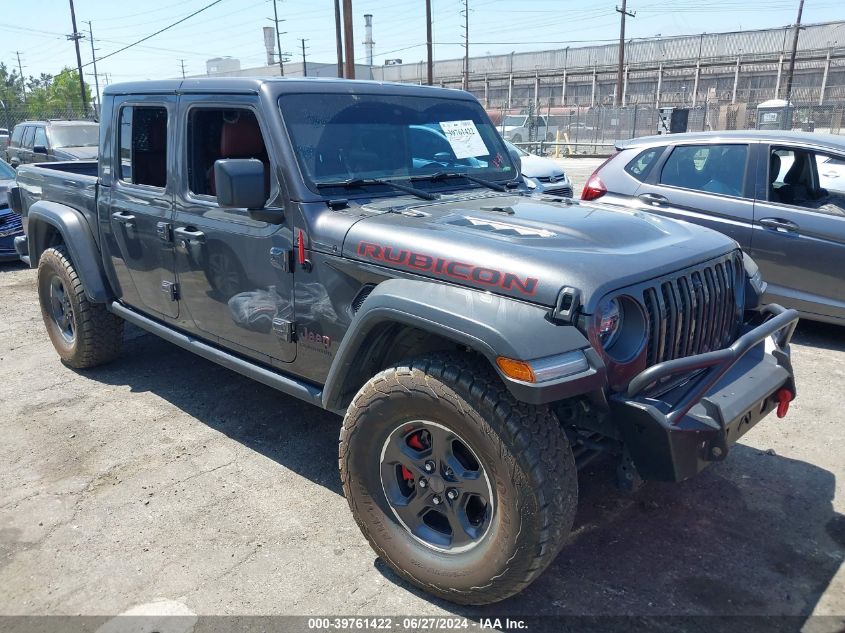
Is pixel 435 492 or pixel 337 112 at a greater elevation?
pixel 337 112

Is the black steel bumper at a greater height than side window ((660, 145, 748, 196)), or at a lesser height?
lesser

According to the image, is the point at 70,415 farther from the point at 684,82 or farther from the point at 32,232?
the point at 684,82

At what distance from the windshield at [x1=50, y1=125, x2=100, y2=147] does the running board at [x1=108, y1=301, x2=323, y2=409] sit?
11022 mm

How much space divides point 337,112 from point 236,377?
237 cm

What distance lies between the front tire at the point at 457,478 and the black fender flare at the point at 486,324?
17 cm

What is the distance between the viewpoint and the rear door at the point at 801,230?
212 inches

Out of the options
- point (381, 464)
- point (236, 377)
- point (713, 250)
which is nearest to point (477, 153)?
point (713, 250)

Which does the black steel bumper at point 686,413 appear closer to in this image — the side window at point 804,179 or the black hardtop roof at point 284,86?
the black hardtop roof at point 284,86

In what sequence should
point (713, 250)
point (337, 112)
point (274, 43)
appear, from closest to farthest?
point (713, 250)
point (337, 112)
point (274, 43)

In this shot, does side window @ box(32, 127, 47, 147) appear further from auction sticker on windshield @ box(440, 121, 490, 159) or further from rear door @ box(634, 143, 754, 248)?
auction sticker on windshield @ box(440, 121, 490, 159)

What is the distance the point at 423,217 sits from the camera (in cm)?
308

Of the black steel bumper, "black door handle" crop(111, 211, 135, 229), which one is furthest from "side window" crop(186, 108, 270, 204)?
the black steel bumper

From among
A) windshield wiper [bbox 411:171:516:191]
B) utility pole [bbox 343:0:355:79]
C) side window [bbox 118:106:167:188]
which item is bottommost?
windshield wiper [bbox 411:171:516:191]

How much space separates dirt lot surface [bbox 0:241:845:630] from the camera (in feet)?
9.19
